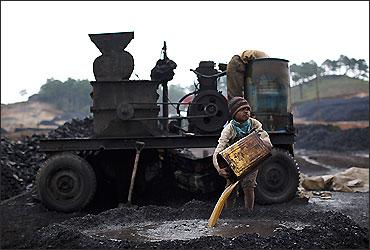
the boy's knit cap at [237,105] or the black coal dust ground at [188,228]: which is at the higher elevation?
the boy's knit cap at [237,105]

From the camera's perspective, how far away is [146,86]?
29.8 feet

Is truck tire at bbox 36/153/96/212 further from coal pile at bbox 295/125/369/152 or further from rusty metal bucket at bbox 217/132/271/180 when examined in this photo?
coal pile at bbox 295/125/369/152

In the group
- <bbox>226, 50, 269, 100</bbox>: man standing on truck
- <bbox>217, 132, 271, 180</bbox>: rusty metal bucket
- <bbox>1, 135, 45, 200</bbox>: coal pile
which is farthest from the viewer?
<bbox>1, 135, 45, 200</bbox>: coal pile

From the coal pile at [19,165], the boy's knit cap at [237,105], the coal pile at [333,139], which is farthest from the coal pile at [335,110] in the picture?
the boy's knit cap at [237,105]

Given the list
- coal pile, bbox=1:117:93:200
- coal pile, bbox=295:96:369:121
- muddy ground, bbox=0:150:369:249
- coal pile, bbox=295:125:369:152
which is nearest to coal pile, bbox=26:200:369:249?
muddy ground, bbox=0:150:369:249

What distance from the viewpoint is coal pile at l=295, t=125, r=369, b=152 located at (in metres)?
28.1

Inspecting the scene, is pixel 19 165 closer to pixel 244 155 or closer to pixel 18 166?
pixel 18 166

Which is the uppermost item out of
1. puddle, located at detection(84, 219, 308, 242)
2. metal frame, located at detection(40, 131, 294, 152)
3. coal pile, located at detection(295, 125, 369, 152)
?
metal frame, located at detection(40, 131, 294, 152)

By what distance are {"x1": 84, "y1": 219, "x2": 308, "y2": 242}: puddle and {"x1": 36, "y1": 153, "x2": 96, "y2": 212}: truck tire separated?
347 centimetres

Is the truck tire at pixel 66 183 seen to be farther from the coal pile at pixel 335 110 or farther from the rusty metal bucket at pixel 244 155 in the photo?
the coal pile at pixel 335 110

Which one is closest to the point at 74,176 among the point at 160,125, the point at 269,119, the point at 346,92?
the point at 160,125

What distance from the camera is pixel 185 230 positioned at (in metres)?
4.87

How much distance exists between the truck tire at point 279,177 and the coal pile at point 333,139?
1997 cm

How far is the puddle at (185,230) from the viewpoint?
4613 millimetres
